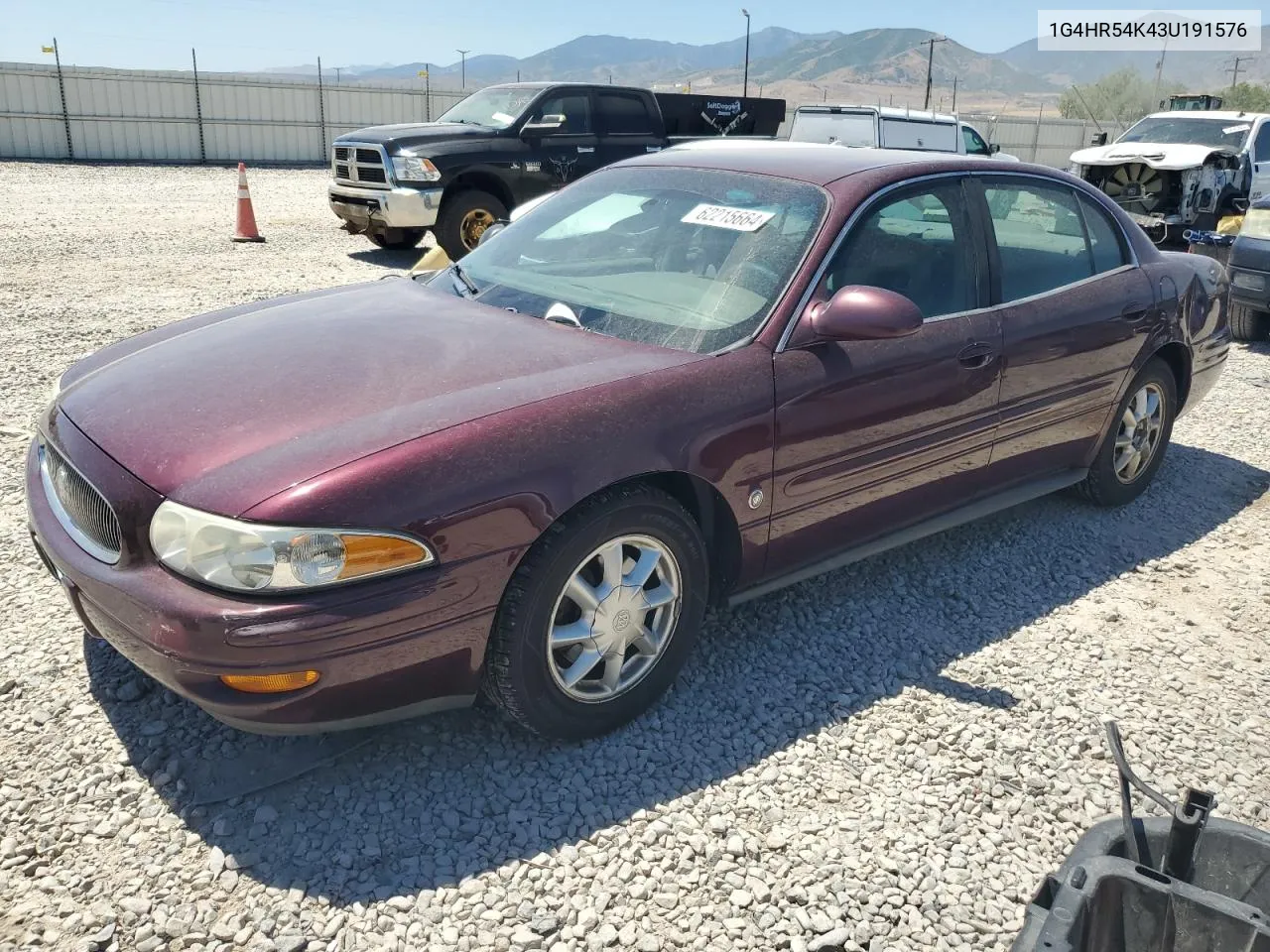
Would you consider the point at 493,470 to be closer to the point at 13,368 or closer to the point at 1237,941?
the point at 1237,941

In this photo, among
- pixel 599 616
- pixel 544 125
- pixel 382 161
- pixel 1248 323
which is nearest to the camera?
pixel 599 616

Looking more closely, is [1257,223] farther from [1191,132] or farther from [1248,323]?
[1191,132]

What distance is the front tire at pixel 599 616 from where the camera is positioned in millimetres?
2674

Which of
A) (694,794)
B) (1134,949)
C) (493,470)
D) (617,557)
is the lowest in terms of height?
(694,794)

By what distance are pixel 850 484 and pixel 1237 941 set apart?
5.95ft

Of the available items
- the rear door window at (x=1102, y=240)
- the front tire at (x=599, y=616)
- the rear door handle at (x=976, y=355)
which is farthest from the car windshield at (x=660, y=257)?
the rear door window at (x=1102, y=240)

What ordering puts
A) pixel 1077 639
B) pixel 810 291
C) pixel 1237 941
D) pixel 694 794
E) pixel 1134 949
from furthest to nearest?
1. pixel 1077 639
2. pixel 810 291
3. pixel 694 794
4. pixel 1134 949
5. pixel 1237 941

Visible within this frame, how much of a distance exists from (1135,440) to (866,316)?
2447mm

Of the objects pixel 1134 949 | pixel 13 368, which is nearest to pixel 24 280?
pixel 13 368

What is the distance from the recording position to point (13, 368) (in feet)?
20.6

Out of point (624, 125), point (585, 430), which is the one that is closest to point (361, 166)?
point (624, 125)

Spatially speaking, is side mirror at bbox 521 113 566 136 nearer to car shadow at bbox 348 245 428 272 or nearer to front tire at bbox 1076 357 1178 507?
car shadow at bbox 348 245 428 272

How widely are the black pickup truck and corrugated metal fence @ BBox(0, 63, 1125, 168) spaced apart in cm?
1457

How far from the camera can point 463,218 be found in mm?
10680
